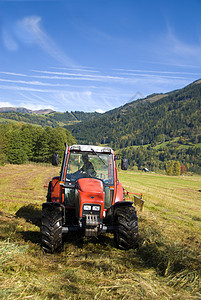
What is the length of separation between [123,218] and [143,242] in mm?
1024

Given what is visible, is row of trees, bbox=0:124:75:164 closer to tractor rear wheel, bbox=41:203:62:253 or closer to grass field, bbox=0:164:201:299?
grass field, bbox=0:164:201:299

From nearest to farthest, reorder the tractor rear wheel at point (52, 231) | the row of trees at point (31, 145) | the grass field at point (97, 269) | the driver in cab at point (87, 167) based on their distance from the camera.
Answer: the grass field at point (97, 269) < the tractor rear wheel at point (52, 231) < the driver in cab at point (87, 167) < the row of trees at point (31, 145)

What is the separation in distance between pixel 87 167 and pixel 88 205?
5.42ft

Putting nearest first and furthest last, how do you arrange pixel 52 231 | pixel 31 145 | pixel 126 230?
1. pixel 52 231
2. pixel 126 230
3. pixel 31 145

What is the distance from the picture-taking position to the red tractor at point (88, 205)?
5328 millimetres

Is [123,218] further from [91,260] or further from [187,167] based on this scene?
[187,167]

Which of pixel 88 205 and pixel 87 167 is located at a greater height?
pixel 87 167

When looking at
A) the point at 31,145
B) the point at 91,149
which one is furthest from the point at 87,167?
the point at 31,145

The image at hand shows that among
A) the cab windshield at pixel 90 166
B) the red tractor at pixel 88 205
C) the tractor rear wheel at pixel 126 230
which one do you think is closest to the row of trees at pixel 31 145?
the cab windshield at pixel 90 166

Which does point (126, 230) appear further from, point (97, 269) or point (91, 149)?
point (91, 149)

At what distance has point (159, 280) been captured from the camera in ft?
13.5

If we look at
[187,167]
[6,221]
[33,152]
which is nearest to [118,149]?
[187,167]

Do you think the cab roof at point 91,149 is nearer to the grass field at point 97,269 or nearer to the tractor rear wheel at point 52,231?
the tractor rear wheel at point 52,231

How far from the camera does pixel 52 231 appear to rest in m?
5.31
